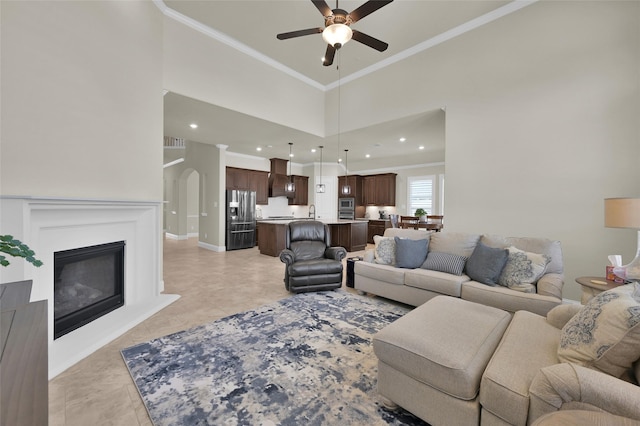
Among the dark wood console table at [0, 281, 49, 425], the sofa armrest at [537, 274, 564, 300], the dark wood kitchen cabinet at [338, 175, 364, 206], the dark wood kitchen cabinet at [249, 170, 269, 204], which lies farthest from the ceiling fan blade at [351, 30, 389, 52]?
the dark wood kitchen cabinet at [338, 175, 364, 206]

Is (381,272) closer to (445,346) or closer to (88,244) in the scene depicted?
(445,346)

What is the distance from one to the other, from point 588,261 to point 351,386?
340 centimetres

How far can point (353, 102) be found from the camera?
5598mm

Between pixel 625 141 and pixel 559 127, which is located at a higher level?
pixel 559 127

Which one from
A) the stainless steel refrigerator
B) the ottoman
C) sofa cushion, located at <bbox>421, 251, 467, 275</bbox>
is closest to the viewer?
the ottoman

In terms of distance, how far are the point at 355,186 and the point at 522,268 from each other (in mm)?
7139

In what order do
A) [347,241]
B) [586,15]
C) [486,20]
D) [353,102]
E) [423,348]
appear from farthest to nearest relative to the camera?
[347,241] < [353,102] < [486,20] < [586,15] < [423,348]

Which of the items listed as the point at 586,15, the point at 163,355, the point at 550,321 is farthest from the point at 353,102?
the point at 163,355

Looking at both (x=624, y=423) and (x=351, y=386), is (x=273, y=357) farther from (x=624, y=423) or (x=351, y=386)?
(x=624, y=423)

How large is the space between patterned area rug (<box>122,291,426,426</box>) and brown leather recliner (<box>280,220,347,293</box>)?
0.73 m

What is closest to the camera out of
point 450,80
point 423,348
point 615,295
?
point 615,295

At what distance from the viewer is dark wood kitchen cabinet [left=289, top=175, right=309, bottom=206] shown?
31.7 ft

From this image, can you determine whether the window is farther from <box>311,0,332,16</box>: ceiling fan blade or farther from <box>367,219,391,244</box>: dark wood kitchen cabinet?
<box>311,0,332,16</box>: ceiling fan blade

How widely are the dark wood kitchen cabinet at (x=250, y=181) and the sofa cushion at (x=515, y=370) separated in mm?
7428
